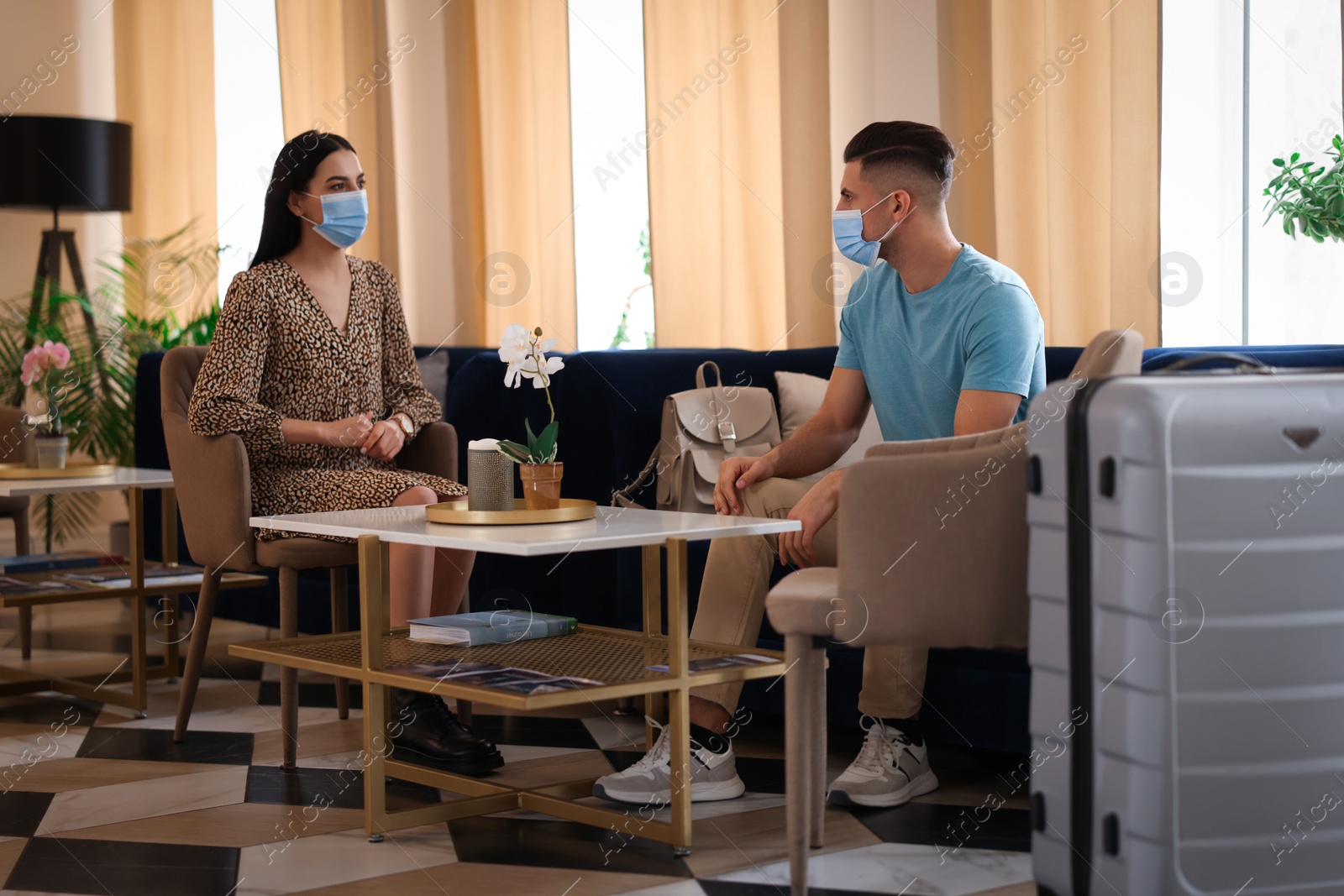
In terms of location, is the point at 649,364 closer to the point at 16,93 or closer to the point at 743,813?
the point at 743,813

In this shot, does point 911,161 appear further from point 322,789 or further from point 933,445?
point 322,789

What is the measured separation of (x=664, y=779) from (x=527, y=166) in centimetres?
322

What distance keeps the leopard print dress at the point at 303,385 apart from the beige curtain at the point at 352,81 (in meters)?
2.52

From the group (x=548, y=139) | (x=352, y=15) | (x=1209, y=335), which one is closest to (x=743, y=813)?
(x=1209, y=335)

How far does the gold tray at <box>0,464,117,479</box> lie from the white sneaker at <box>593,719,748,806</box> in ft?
5.16

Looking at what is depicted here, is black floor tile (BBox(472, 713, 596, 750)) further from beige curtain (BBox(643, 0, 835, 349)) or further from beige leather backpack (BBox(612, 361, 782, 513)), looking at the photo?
beige curtain (BBox(643, 0, 835, 349))

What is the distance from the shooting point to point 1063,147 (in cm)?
334

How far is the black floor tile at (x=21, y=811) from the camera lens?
6.98 ft

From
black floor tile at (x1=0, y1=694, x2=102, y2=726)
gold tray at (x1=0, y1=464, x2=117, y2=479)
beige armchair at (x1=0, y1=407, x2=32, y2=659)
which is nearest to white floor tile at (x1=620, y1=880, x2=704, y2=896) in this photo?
black floor tile at (x1=0, y1=694, x2=102, y2=726)

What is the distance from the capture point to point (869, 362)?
7.76ft

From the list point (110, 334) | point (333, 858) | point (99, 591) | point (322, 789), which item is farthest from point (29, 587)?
point (110, 334)

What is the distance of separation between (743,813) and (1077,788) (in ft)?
2.58

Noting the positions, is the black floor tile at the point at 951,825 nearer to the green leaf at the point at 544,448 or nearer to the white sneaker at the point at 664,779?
the white sneaker at the point at 664,779

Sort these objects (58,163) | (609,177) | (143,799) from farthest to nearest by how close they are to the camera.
A: (58,163), (609,177), (143,799)
